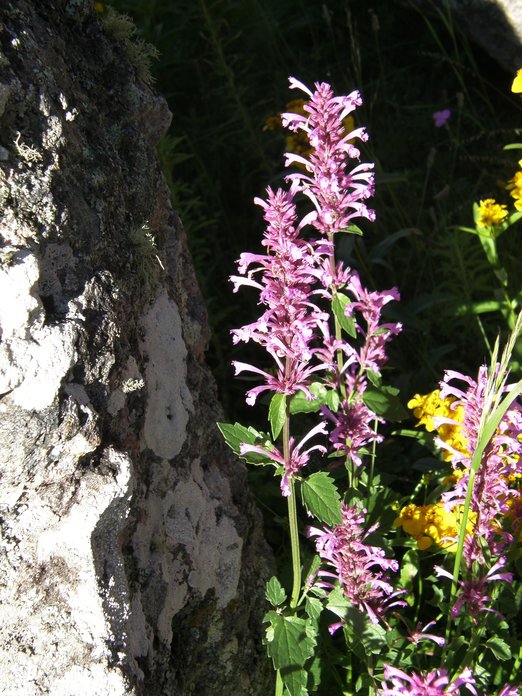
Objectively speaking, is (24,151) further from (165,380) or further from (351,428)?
(351,428)

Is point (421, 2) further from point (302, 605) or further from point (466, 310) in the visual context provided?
point (302, 605)

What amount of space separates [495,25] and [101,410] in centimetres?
363

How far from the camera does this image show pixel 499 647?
206cm

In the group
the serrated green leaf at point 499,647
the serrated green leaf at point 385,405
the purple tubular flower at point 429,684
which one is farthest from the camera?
the serrated green leaf at point 385,405

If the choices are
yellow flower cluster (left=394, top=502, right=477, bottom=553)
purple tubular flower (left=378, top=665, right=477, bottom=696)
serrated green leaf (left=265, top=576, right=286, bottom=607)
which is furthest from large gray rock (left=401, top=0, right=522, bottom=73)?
purple tubular flower (left=378, top=665, right=477, bottom=696)

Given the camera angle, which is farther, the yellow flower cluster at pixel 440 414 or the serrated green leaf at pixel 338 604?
the yellow flower cluster at pixel 440 414

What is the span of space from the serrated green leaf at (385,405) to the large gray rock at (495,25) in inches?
114

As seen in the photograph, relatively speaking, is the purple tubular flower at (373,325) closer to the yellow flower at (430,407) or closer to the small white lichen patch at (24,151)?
the yellow flower at (430,407)

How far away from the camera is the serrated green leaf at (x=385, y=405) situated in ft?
7.17

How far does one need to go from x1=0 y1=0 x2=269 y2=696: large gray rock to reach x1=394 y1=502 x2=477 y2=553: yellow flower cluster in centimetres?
51

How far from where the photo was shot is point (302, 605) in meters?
2.12

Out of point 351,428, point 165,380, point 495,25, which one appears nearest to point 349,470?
point 351,428

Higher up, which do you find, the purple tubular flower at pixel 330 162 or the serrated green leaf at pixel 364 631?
the purple tubular flower at pixel 330 162

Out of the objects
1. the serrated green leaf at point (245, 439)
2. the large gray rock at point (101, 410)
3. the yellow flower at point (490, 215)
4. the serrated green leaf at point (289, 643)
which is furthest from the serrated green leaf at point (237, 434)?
the yellow flower at point (490, 215)
